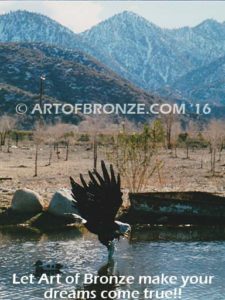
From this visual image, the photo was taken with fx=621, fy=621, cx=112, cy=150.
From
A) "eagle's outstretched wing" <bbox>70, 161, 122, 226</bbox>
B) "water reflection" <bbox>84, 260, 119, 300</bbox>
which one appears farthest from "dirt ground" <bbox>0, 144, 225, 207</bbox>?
"water reflection" <bbox>84, 260, 119, 300</bbox>

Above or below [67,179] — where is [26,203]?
below

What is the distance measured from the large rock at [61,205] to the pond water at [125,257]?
2.19 meters

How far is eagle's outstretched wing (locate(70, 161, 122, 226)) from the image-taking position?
22328 mm

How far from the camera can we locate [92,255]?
2364 cm

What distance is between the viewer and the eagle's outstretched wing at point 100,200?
73.3 ft

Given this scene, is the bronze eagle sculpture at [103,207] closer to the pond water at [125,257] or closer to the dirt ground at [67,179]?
the pond water at [125,257]

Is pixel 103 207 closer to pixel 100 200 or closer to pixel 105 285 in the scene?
pixel 100 200

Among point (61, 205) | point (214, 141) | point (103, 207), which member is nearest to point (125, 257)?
point (103, 207)

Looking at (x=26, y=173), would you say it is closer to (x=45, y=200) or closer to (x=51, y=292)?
(x=45, y=200)

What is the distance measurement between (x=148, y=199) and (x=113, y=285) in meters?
13.4

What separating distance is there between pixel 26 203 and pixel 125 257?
10.5m

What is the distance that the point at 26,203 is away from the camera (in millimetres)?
32375

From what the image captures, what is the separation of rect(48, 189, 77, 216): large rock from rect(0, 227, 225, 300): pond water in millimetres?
2190

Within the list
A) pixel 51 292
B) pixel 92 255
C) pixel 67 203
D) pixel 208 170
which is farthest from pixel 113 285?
pixel 208 170
